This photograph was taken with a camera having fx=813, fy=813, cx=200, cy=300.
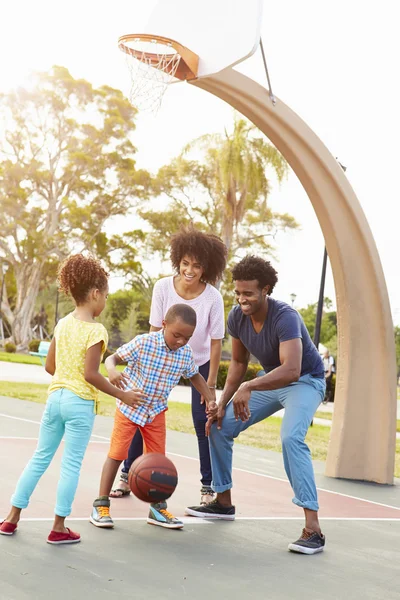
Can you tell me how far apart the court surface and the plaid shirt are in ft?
2.62

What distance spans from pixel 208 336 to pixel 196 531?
1.54m

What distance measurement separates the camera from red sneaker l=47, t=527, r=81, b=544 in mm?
4804

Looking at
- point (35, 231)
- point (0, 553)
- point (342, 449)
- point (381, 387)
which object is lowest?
point (0, 553)

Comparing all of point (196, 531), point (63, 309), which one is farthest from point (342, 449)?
point (63, 309)

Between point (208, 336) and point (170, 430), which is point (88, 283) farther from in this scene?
point (170, 430)

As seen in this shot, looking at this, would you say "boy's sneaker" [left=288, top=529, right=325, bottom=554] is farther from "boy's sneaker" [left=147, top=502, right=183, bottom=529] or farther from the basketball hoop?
the basketball hoop

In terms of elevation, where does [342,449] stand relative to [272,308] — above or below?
below

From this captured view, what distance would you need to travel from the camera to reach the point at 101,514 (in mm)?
5492

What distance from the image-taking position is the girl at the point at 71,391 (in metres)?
4.88

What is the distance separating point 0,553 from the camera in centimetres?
444

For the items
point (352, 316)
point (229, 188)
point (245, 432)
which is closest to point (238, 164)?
point (229, 188)

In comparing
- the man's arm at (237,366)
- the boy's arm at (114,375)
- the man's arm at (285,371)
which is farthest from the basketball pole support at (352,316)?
the boy's arm at (114,375)

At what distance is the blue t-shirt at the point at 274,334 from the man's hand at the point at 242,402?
0.26m

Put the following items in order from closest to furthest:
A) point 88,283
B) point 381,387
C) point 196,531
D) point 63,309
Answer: point 88,283
point 196,531
point 381,387
point 63,309
